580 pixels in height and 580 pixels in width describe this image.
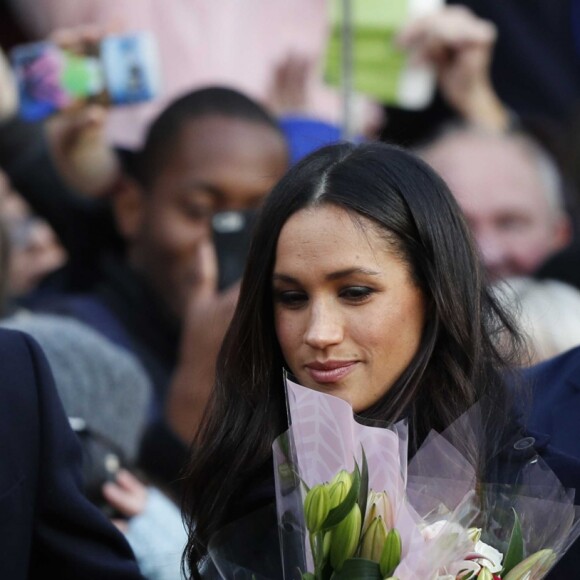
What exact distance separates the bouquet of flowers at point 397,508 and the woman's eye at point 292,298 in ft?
0.81

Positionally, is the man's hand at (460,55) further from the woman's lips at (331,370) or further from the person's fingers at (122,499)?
the woman's lips at (331,370)

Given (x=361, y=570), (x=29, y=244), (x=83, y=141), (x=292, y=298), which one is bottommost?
(x=29, y=244)

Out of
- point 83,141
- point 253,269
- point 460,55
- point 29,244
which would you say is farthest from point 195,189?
point 253,269

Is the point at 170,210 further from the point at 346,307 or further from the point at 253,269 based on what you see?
the point at 346,307

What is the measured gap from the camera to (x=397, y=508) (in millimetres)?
2201

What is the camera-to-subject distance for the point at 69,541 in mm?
2621

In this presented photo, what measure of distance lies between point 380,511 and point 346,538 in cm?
6

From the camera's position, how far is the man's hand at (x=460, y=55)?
16.7 feet

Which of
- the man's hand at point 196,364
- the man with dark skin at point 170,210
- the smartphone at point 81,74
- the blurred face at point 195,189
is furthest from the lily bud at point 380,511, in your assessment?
the smartphone at point 81,74

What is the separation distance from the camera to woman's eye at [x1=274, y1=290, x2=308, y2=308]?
8.39ft

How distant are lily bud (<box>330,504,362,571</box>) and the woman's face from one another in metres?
0.37

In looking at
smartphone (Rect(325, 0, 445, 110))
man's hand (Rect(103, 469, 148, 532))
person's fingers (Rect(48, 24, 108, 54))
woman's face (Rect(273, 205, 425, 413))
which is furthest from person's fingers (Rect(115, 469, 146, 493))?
smartphone (Rect(325, 0, 445, 110))

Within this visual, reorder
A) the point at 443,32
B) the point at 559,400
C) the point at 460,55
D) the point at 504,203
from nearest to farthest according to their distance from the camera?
the point at 559,400 < the point at 504,203 < the point at 443,32 < the point at 460,55

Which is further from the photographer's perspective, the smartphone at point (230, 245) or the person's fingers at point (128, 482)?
the smartphone at point (230, 245)
